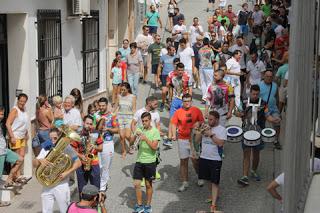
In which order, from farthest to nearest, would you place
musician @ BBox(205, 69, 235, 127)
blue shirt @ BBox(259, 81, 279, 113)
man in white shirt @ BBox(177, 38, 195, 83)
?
1. man in white shirt @ BBox(177, 38, 195, 83)
2. blue shirt @ BBox(259, 81, 279, 113)
3. musician @ BBox(205, 69, 235, 127)

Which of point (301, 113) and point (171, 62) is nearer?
point (301, 113)

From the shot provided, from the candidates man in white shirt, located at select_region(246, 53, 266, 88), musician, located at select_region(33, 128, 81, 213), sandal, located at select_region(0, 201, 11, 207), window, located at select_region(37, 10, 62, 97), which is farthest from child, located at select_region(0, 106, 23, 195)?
man in white shirt, located at select_region(246, 53, 266, 88)

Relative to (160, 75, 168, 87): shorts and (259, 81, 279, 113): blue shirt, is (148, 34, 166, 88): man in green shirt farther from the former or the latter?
(259, 81, 279, 113): blue shirt

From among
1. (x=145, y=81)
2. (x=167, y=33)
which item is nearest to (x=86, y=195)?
(x=145, y=81)

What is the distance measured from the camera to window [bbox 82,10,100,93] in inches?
664

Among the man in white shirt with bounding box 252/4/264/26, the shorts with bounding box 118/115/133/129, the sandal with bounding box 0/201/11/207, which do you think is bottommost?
the sandal with bounding box 0/201/11/207

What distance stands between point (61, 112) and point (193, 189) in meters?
2.90

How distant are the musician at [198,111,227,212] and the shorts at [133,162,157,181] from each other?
35.1 inches

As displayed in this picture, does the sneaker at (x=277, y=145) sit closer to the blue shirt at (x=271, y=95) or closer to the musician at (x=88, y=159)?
the blue shirt at (x=271, y=95)

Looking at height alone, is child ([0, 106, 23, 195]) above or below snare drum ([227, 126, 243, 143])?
below

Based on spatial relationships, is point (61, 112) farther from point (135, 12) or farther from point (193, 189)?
point (135, 12)

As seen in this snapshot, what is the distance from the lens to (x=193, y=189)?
39.1ft

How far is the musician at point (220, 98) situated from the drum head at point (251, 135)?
115cm

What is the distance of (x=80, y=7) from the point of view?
50.0ft
